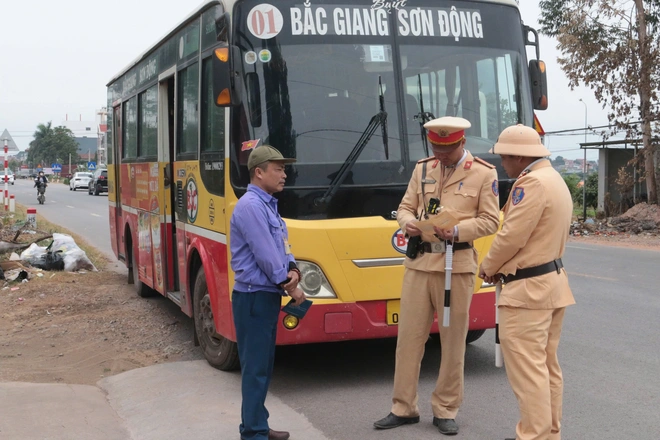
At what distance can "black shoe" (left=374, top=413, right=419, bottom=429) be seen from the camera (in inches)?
199

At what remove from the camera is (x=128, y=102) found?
10594 mm

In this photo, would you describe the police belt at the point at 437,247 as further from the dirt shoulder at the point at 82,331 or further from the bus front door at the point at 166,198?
the bus front door at the point at 166,198

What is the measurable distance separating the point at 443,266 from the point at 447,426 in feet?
3.27

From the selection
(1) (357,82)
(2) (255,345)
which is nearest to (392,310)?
(2) (255,345)

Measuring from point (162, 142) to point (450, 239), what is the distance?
446 centimetres

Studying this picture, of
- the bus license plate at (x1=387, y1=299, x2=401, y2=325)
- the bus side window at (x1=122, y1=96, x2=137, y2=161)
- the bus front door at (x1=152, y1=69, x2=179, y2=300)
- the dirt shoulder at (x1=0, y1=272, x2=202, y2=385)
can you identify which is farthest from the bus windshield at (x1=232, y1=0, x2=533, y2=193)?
the bus side window at (x1=122, y1=96, x2=137, y2=161)

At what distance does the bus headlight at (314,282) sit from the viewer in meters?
5.64

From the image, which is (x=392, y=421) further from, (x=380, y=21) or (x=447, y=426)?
(x=380, y=21)

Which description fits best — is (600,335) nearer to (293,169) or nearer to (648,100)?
(293,169)

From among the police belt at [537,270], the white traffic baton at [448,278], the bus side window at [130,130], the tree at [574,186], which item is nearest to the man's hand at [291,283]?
the white traffic baton at [448,278]

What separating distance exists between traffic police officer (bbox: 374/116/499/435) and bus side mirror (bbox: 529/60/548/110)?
1.93m

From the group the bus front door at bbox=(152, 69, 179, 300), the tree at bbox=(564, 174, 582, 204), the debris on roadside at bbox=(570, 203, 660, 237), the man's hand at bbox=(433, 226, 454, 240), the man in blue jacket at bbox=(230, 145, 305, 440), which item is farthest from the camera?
the tree at bbox=(564, 174, 582, 204)

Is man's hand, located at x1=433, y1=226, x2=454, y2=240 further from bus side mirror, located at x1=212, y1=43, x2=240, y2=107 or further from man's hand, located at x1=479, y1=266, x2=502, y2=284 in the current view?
bus side mirror, located at x1=212, y1=43, x2=240, y2=107

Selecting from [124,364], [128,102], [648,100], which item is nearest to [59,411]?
[124,364]
